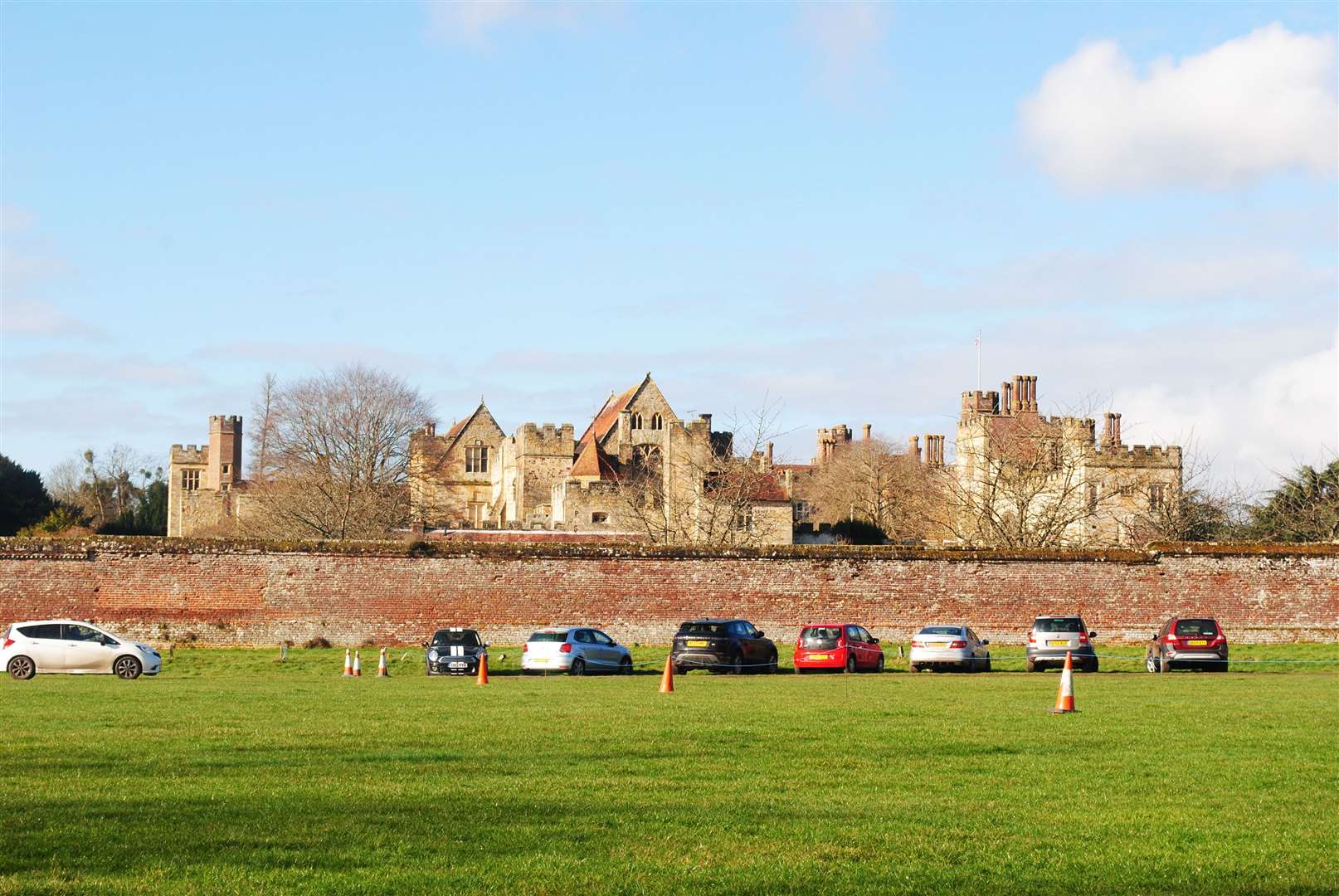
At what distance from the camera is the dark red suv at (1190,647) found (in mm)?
35375

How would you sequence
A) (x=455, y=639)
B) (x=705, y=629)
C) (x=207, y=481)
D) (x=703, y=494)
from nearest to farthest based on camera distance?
(x=705, y=629) < (x=455, y=639) < (x=703, y=494) < (x=207, y=481)

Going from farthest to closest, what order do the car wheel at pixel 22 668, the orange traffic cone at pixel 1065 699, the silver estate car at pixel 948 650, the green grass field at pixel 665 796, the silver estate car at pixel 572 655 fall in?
the silver estate car at pixel 948 650 → the silver estate car at pixel 572 655 → the car wheel at pixel 22 668 → the orange traffic cone at pixel 1065 699 → the green grass field at pixel 665 796

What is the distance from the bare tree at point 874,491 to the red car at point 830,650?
42.7 meters

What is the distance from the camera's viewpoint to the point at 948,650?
1404 inches

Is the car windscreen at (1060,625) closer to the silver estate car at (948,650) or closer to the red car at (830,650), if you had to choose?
the silver estate car at (948,650)

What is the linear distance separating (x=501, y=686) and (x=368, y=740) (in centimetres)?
1200

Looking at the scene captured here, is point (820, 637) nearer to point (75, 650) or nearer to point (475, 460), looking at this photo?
point (75, 650)

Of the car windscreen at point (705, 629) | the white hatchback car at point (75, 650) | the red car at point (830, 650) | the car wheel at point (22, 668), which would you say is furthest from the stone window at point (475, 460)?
the car wheel at point (22, 668)

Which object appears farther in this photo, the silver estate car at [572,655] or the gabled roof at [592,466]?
the gabled roof at [592,466]

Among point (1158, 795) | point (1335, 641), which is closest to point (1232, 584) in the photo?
point (1335, 641)

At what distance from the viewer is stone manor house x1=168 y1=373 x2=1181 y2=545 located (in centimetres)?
6850

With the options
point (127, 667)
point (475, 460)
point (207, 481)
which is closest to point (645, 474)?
point (475, 460)

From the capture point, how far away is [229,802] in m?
12.4

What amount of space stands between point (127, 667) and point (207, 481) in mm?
94622
